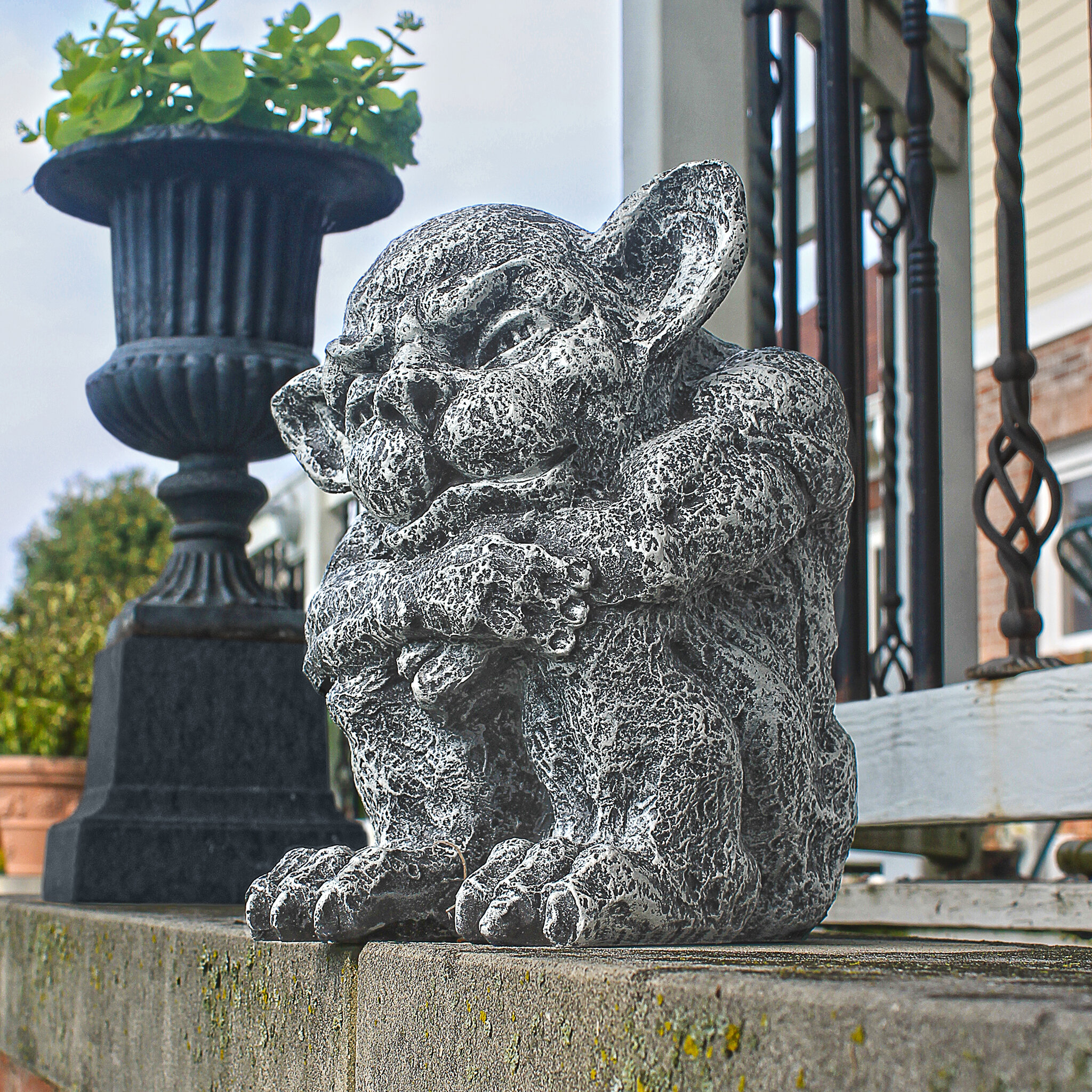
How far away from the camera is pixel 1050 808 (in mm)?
1972

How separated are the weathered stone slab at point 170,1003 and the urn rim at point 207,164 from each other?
5.00 ft

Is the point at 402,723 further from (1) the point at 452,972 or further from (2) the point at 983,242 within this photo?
(2) the point at 983,242

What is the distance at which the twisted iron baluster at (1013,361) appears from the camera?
2.02m

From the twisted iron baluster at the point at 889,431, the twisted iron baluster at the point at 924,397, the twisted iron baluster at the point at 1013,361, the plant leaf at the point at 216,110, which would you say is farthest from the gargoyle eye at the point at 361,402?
the twisted iron baluster at the point at 889,431

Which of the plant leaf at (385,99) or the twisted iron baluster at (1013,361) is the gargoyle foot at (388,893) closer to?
the twisted iron baluster at (1013,361)

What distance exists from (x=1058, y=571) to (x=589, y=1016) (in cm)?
681

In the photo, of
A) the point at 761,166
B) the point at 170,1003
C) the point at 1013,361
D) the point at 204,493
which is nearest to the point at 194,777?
the point at 204,493

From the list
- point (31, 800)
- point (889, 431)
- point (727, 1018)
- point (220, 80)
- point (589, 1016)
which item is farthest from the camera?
point (31, 800)

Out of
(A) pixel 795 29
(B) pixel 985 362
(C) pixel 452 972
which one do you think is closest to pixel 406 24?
(A) pixel 795 29

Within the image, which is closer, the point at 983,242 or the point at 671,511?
the point at 671,511

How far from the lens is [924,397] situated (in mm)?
2643

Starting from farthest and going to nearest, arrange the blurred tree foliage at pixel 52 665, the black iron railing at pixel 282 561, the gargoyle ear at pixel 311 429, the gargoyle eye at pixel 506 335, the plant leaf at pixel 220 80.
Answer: the black iron railing at pixel 282 561
the blurred tree foliage at pixel 52 665
the plant leaf at pixel 220 80
the gargoyle ear at pixel 311 429
the gargoyle eye at pixel 506 335

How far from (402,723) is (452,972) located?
0.39 m

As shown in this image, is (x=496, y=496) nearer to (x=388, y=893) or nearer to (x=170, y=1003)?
(x=388, y=893)
